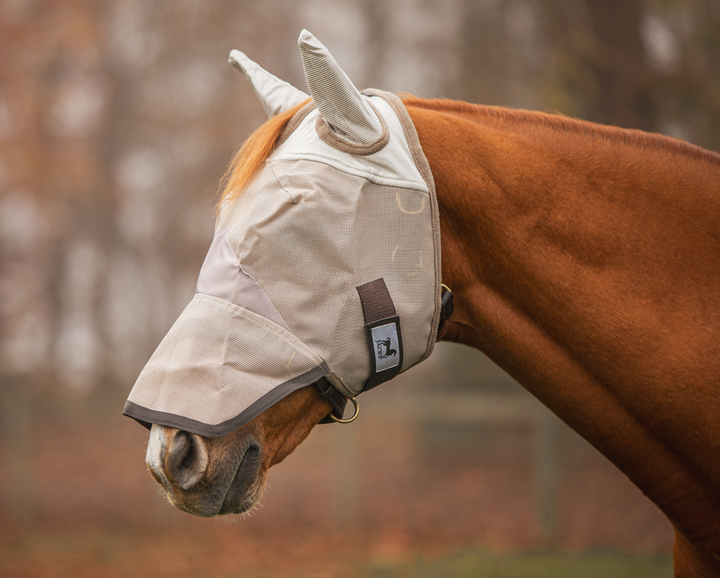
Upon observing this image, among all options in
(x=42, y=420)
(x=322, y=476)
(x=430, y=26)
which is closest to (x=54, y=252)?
(x=42, y=420)

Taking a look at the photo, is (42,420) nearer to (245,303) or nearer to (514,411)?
(514,411)

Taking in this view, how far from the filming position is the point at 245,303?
1.54 metres

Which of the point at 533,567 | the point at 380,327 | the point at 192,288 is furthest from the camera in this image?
the point at 192,288

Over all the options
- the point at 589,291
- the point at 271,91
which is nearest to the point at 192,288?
the point at 271,91

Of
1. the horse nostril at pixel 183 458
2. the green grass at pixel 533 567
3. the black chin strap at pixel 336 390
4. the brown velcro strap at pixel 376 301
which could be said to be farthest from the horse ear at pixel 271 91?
the green grass at pixel 533 567

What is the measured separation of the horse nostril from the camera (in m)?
1.47

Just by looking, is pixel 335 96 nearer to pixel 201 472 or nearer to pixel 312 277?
pixel 312 277

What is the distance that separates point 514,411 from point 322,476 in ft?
11.7

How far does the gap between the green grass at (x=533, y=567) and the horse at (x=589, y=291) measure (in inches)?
137

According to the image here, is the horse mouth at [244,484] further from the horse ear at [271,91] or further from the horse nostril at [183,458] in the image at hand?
the horse ear at [271,91]

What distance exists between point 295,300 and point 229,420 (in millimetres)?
353

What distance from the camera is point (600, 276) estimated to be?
1638mm

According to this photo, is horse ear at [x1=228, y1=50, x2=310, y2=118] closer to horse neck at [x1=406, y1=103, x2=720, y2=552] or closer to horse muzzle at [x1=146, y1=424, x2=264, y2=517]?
horse neck at [x1=406, y1=103, x2=720, y2=552]

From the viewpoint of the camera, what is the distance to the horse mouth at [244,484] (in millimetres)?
1569
